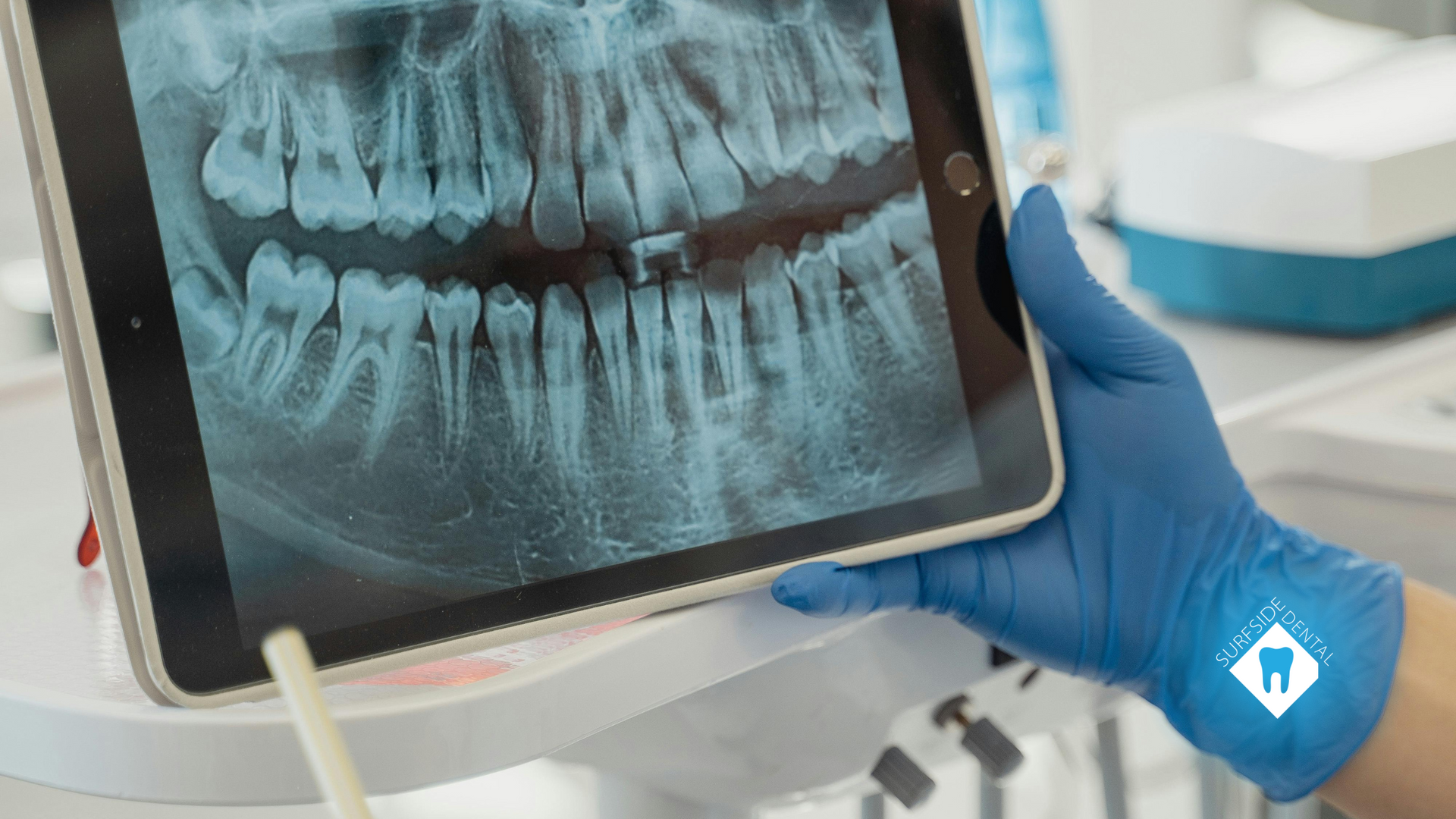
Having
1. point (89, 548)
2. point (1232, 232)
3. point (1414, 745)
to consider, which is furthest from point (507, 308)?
point (1232, 232)

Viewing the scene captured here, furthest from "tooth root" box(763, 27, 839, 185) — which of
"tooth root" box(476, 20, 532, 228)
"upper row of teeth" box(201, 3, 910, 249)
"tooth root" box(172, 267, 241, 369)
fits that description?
"tooth root" box(172, 267, 241, 369)

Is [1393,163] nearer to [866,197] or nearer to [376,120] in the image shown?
[866,197]

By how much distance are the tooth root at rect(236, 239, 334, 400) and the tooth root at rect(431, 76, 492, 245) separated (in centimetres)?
5

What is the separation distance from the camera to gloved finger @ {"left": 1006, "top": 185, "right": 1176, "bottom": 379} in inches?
20.3

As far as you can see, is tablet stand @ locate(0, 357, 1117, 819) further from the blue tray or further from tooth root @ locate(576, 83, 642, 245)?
the blue tray

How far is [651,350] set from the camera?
0.47 m

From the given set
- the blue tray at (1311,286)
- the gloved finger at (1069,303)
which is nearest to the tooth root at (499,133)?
the gloved finger at (1069,303)

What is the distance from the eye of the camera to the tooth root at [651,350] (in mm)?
465

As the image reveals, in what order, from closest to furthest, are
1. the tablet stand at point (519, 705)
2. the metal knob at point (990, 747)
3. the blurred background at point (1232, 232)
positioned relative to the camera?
the tablet stand at point (519, 705) → the metal knob at point (990, 747) → the blurred background at point (1232, 232)

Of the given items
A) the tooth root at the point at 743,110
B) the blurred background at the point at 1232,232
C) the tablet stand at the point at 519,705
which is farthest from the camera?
the blurred background at the point at 1232,232

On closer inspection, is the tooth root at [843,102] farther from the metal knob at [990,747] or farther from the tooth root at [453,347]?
the metal knob at [990,747]

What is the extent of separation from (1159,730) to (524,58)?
120 cm

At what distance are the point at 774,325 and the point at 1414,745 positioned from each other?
1.27 feet

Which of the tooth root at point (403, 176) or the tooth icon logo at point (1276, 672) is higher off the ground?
the tooth root at point (403, 176)
